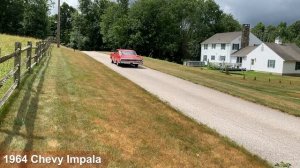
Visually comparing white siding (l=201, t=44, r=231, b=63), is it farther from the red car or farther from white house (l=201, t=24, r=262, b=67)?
the red car

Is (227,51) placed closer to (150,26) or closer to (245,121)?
(150,26)

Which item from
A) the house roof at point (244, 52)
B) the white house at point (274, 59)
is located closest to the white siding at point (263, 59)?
the white house at point (274, 59)

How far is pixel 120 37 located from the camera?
73.2 metres

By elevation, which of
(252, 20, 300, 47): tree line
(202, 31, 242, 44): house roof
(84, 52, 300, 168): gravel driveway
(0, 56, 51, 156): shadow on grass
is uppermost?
(252, 20, 300, 47): tree line

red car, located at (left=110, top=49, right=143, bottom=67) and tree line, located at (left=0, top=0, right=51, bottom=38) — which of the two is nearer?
red car, located at (left=110, top=49, right=143, bottom=67)

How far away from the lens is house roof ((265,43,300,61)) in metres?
64.8

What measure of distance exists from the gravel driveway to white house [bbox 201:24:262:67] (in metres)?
60.2

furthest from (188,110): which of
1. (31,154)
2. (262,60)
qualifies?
(262,60)

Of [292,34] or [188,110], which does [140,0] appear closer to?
[188,110]

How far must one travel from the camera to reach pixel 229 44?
78750 millimetres

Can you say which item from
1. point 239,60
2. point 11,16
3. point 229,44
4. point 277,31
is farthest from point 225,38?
point 277,31

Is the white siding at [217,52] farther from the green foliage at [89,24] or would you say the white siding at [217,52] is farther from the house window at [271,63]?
the green foliage at [89,24]

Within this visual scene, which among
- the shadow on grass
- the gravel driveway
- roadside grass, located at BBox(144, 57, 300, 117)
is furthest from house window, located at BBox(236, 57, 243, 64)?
the shadow on grass

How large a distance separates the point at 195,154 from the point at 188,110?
500 cm
